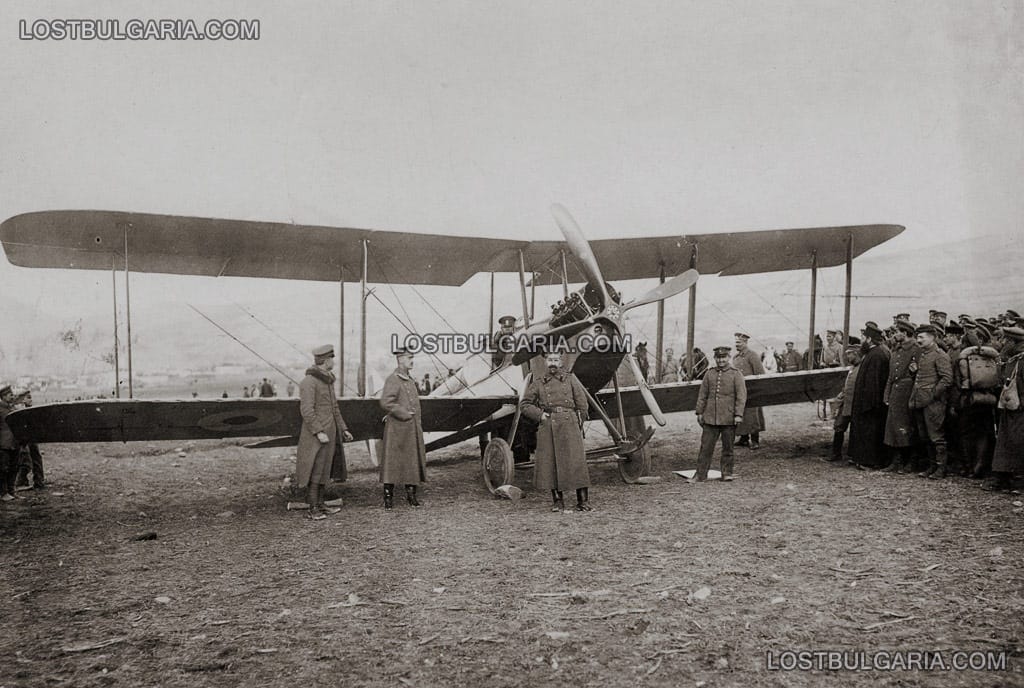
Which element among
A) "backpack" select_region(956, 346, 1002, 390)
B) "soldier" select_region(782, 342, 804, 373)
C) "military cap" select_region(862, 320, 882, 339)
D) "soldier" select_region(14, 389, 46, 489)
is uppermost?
"military cap" select_region(862, 320, 882, 339)

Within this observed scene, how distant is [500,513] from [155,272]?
18.1ft

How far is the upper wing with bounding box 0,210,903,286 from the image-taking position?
22.4 ft

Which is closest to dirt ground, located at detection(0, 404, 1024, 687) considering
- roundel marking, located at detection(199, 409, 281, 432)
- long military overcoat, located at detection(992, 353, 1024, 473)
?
long military overcoat, located at detection(992, 353, 1024, 473)

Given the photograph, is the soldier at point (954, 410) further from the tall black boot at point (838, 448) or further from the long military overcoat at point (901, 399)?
the tall black boot at point (838, 448)

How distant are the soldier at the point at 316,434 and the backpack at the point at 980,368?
675 cm

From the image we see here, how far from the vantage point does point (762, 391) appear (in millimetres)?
9234

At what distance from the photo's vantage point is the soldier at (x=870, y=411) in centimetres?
824

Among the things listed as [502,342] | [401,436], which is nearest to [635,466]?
[502,342]

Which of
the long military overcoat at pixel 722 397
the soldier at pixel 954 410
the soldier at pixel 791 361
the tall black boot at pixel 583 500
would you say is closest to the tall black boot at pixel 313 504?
the tall black boot at pixel 583 500

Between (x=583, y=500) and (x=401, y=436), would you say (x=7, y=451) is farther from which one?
(x=583, y=500)

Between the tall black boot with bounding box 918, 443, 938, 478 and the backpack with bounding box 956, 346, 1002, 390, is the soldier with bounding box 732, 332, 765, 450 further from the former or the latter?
the backpack with bounding box 956, 346, 1002, 390

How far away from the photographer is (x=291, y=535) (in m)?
6.25

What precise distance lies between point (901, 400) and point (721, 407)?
6.80 feet

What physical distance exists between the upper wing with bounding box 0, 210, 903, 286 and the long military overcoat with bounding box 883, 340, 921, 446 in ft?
6.77
